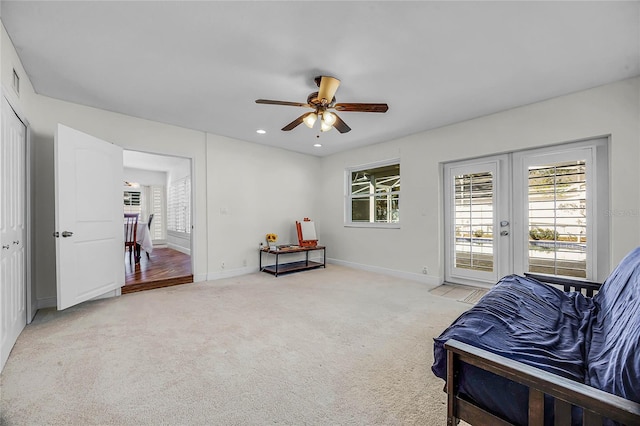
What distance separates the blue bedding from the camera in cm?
94

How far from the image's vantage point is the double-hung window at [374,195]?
4980 mm

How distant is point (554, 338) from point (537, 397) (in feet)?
1.98

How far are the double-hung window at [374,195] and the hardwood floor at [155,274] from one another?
128 inches

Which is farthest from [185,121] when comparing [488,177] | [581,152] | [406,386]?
[581,152]

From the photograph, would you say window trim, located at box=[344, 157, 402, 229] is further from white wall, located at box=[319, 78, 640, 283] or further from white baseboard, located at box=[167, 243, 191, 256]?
white baseboard, located at box=[167, 243, 191, 256]

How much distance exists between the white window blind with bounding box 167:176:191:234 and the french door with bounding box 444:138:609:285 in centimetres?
584

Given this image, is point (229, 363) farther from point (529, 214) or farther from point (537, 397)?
point (529, 214)

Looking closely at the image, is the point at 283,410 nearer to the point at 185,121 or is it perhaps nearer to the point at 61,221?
the point at 61,221

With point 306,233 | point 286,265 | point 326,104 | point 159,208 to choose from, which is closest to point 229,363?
point 326,104

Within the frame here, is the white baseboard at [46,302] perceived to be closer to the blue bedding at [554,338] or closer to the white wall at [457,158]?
the blue bedding at [554,338]

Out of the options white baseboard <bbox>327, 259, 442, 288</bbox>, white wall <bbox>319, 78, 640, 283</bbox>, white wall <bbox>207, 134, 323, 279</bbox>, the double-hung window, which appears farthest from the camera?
the double-hung window

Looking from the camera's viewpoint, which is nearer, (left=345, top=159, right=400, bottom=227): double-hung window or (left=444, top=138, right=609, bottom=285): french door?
(left=444, top=138, right=609, bottom=285): french door

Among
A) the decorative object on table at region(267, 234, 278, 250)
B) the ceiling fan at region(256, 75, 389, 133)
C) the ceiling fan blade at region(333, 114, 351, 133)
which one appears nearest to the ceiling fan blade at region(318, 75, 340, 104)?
the ceiling fan at region(256, 75, 389, 133)

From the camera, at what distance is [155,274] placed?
14.5 ft
